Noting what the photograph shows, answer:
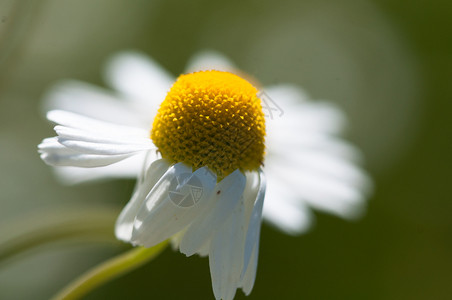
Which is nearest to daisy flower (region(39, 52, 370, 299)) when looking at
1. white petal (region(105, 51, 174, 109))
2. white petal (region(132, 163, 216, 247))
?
white petal (region(132, 163, 216, 247))

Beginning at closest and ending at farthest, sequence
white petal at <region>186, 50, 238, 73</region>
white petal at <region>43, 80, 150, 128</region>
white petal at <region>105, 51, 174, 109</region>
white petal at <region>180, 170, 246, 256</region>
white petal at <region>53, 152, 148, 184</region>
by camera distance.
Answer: white petal at <region>180, 170, 246, 256</region>
white petal at <region>53, 152, 148, 184</region>
white petal at <region>43, 80, 150, 128</region>
white petal at <region>105, 51, 174, 109</region>
white petal at <region>186, 50, 238, 73</region>

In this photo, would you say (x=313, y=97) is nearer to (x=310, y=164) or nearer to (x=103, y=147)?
(x=310, y=164)

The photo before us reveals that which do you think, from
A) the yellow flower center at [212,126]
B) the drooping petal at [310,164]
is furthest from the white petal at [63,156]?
the drooping petal at [310,164]

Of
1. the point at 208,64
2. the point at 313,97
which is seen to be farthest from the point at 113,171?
the point at 313,97

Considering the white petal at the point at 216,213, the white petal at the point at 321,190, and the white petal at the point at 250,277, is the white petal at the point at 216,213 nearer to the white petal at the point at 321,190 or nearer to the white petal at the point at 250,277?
the white petal at the point at 250,277

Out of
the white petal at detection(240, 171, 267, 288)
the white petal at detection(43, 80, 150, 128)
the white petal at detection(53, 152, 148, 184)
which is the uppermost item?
the white petal at detection(240, 171, 267, 288)

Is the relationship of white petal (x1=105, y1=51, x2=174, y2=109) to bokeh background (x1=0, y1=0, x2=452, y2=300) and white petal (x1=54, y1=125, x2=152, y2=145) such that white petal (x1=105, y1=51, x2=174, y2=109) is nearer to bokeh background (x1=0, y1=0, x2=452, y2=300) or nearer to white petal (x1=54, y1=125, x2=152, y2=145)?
bokeh background (x1=0, y1=0, x2=452, y2=300)

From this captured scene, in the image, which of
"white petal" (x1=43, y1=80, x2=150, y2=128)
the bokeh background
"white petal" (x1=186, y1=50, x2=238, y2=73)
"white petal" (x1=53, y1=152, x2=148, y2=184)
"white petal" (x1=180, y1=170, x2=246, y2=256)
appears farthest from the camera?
the bokeh background
